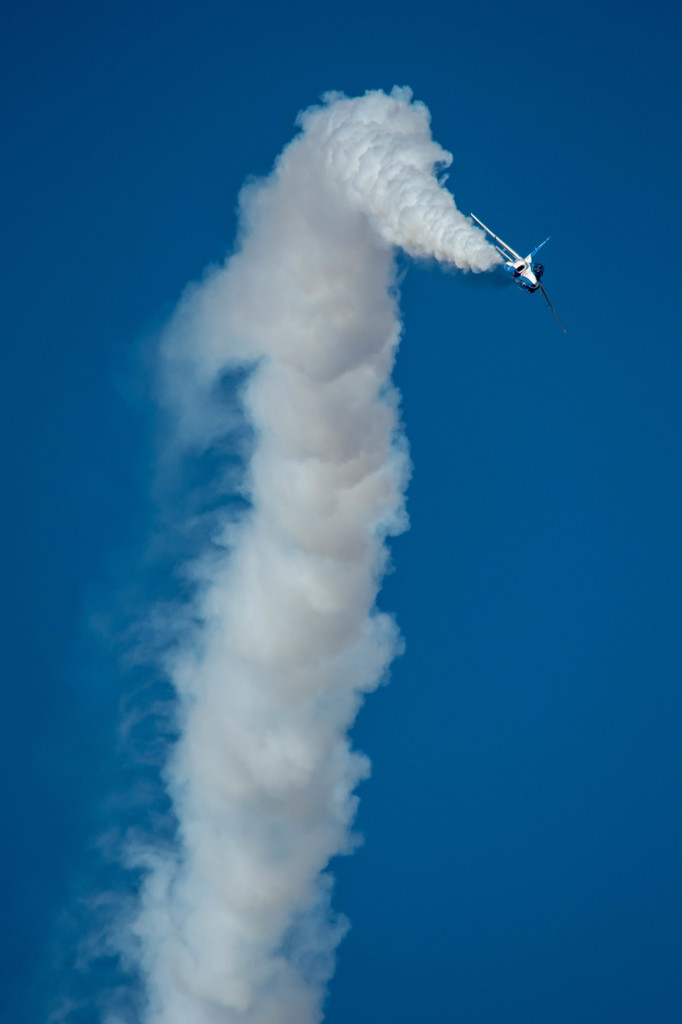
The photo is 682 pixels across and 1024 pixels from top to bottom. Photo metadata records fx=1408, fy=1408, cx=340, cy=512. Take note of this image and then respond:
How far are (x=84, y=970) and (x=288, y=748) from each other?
10486mm

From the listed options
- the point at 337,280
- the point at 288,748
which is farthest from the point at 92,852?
the point at 337,280

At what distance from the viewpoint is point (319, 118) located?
40.1 m

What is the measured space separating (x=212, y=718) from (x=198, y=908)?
6175 millimetres

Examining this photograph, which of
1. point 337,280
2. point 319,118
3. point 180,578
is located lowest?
point 180,578

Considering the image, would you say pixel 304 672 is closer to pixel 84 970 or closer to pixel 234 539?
pixel 234 539

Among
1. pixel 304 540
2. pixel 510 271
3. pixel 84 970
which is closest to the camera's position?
pixel 510 271

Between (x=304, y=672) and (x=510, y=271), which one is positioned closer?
(x=510, y=271)

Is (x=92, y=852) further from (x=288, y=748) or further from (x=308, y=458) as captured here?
(x=308, y=458)

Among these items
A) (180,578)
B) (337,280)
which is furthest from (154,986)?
(337,280)

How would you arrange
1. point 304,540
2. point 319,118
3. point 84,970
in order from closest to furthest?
1. point 319,118
2. point 304,540
3. point 84,970

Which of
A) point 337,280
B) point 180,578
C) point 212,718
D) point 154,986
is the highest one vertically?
point 337,280

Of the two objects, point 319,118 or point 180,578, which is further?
point 180,578

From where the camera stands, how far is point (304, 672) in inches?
1741

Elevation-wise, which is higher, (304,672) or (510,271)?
(510,271)
